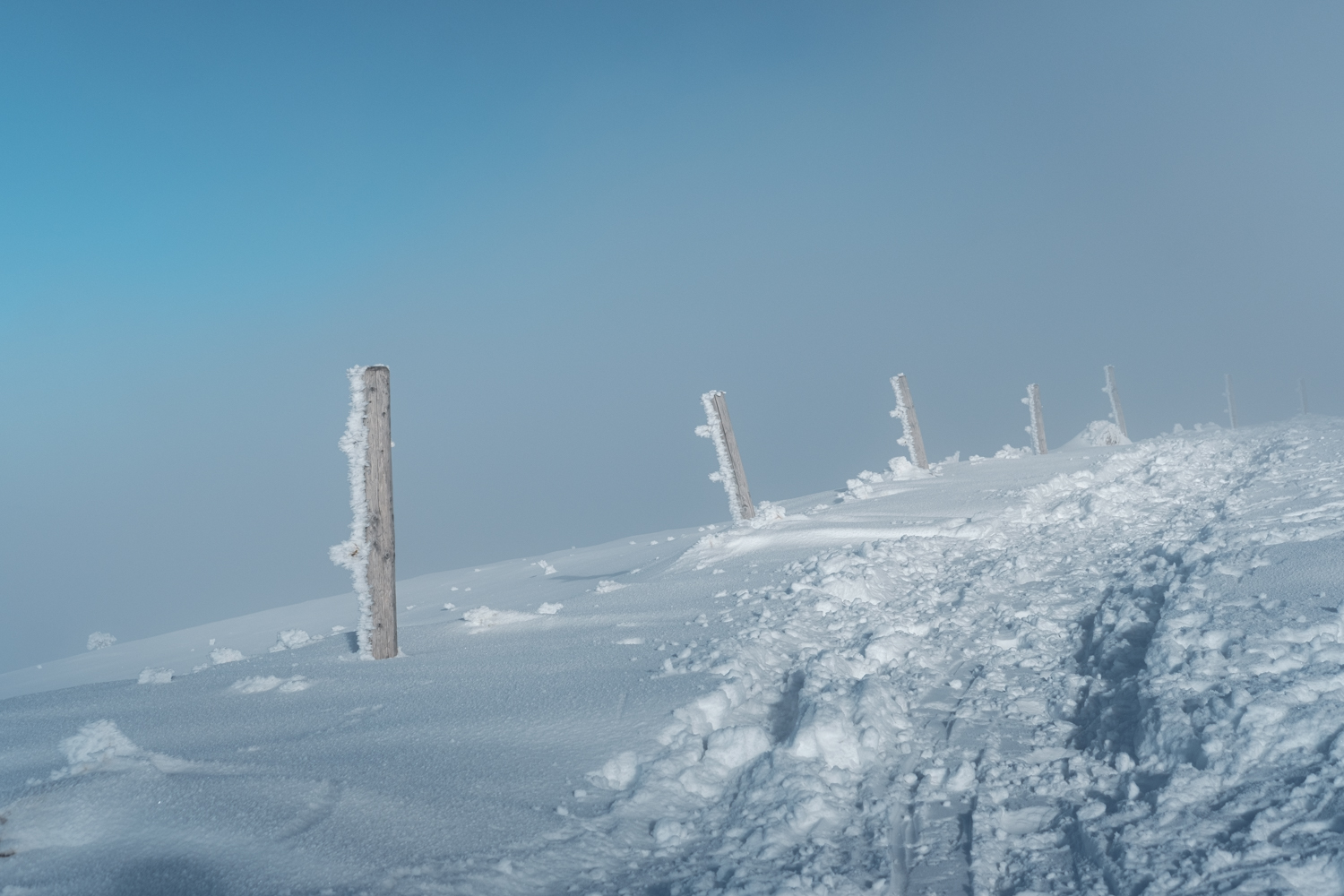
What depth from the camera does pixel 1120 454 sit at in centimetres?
1574

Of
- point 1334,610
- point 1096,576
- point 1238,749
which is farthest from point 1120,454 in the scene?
→ point 1238,749

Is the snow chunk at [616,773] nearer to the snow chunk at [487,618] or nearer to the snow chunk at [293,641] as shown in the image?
the snow chunk at [487,618]

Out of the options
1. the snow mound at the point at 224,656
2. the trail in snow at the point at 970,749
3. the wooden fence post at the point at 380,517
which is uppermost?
the wooden fence post at the point at 380,517

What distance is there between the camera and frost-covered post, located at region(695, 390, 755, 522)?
12.8 m

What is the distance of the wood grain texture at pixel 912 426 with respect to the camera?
55.6 ft

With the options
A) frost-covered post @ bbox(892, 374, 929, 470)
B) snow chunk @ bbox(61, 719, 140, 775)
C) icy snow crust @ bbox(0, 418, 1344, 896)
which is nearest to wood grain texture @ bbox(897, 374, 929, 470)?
frost-covered post @ bbox(892, 374, 929, 470)

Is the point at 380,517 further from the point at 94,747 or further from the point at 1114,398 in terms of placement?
the point at 1114,398

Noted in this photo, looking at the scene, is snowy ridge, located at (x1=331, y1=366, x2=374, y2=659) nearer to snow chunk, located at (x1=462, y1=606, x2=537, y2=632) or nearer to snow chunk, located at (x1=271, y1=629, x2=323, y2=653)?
snow chunk, located at (x1=462, y1=606, x2=537, y2=632)

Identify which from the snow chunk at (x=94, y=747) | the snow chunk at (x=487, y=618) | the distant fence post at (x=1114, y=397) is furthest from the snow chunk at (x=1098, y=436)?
the snow chunk at (x=94, y=747)

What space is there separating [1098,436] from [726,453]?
1743cm

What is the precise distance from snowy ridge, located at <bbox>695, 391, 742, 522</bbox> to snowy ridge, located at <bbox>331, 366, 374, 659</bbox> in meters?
6.68

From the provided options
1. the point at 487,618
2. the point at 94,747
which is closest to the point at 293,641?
the point at 487,618

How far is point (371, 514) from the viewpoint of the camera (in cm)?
688

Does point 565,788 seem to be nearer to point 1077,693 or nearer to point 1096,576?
point 1077,693
